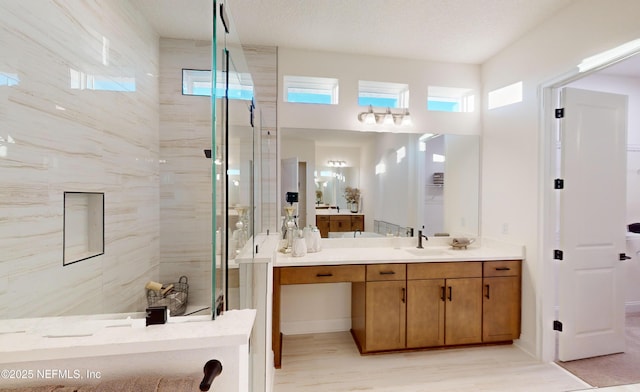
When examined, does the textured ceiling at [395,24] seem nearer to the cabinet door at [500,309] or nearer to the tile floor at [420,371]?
the cabinet door at [500,309]

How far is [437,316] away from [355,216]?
117cm

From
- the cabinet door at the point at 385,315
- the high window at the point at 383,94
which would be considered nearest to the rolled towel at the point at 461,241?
the cabinet door at the point at 385,315

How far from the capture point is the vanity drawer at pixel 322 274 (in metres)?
2.17

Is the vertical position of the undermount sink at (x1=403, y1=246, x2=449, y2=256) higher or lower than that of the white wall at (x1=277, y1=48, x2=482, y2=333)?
lower

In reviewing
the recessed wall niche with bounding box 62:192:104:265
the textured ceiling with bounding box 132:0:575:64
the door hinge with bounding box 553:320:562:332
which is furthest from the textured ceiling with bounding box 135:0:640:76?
the door hinge with bounding box 553:320:562:332

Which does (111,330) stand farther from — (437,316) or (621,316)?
(621,316)

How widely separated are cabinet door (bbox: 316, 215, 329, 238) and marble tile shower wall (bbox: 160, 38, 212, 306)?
45.5 inches

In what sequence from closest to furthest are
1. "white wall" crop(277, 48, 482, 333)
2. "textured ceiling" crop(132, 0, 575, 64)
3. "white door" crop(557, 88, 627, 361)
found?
"textured ceiling" crop(132, 0, 575, 64)
"white door" crop(557, 88, 627, 361)
"white wall" crop(277, 48, 482, 333)

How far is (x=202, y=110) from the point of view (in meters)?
2.28

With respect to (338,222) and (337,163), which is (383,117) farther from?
(338,222)

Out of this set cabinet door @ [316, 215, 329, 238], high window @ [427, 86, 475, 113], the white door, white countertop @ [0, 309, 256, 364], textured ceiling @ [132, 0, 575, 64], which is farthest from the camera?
high window @ [427, 86, 475, 113]

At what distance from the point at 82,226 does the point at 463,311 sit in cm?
293

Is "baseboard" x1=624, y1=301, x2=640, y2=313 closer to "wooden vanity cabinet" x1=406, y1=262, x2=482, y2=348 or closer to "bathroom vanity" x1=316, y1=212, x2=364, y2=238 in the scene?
"wooden vanity cabinet" x1=406, y1=262, x2=482, y2=348

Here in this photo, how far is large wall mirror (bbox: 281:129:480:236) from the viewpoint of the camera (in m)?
2.80
